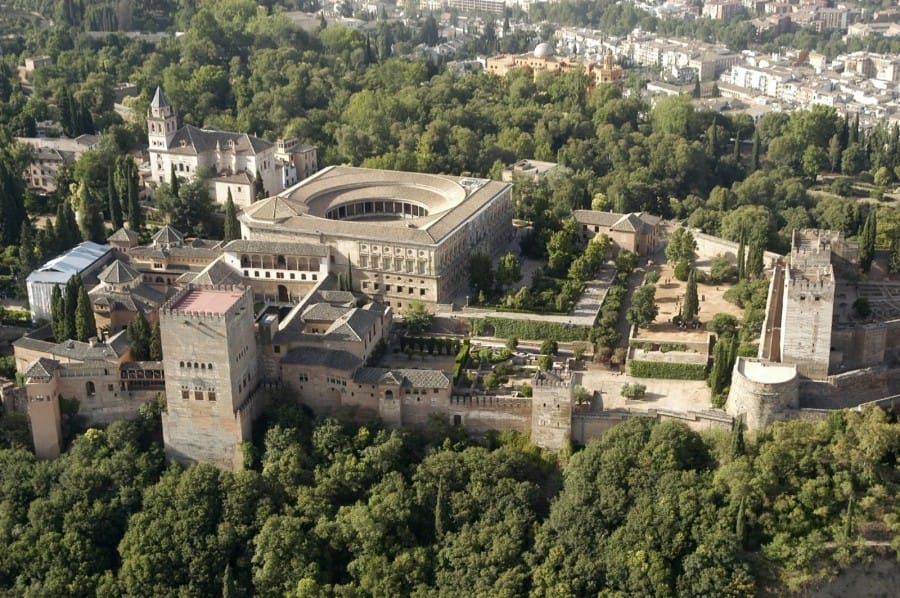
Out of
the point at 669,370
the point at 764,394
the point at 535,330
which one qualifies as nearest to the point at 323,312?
the point at 535,330

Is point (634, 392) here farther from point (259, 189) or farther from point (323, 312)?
point (259, 189)

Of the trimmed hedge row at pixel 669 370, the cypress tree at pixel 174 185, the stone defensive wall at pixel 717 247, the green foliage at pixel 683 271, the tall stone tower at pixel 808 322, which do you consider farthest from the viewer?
the cypress tree at pixel 174 185

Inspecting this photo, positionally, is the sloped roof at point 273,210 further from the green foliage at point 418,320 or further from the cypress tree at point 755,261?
the cypress tree at point 755,261

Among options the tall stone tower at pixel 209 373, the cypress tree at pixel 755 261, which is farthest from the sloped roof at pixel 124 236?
the cypress tree at pixel 755 261

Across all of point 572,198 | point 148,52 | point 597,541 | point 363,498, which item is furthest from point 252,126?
point 597,541

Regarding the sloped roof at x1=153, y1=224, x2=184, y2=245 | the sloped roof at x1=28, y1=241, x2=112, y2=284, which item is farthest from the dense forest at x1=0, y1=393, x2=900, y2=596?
the sloped roof at x1=153, y1=224, x2=184, y2=245

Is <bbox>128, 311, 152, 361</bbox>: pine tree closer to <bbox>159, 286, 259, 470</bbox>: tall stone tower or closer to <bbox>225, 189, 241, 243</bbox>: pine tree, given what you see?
<bbox>159, 286, 259, 470</bbox>: tall stone tower

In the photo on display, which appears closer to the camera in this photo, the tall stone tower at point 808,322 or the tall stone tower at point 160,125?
the tall stone tower at point 808,322
